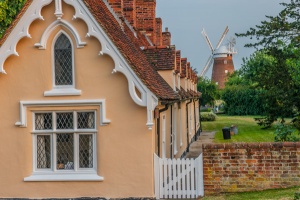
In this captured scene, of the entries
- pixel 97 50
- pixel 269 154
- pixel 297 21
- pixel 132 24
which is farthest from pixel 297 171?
pixel 297 21

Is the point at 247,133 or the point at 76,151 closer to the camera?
the point at 76,151

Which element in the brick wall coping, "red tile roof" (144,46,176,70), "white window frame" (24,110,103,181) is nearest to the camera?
the brick wall coping

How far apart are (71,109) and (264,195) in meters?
6.69

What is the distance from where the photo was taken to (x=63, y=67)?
52.5 feet

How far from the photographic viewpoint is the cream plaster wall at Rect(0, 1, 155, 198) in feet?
50.7

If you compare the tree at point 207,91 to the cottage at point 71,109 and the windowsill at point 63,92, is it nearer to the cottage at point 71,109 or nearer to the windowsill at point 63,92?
the cottage at point 71,109

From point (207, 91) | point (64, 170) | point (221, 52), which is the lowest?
point (64, 170)

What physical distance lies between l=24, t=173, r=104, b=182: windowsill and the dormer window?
265 centimetres

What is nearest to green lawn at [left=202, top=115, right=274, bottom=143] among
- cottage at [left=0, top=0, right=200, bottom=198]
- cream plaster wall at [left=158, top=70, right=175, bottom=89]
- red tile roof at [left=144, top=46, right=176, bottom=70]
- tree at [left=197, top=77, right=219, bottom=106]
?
cream plaster wall at [left=158, top=70, right=175, bottom=89]

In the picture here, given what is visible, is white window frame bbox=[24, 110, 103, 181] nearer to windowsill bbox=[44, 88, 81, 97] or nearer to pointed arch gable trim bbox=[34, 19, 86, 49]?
windowsill bbox=[44, 88, 81, 97]

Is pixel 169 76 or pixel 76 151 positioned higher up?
pixel 169 76

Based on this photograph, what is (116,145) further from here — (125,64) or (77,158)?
(125,64)

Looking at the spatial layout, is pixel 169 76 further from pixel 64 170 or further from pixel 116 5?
pixel 64 170

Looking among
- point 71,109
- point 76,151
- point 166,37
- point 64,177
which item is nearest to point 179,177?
point 76,151
